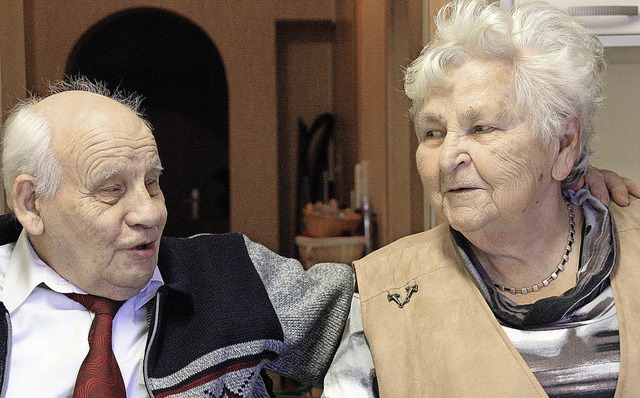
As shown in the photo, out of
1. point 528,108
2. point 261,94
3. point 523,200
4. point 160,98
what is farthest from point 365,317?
point 160,98

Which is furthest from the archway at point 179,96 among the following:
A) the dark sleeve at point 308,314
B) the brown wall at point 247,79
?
the dark sleeve at point 308,314

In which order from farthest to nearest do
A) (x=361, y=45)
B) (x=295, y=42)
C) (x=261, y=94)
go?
1. (x=295, y=42)
2. (x=261, y=94)
3. (x=361, y=45)

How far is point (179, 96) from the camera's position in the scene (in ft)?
24.1

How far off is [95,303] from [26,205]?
253mm

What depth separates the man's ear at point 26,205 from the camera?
1.68m

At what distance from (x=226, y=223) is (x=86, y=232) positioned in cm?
551

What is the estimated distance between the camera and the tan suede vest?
1459 millimetres

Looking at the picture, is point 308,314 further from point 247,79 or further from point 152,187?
point 247,79

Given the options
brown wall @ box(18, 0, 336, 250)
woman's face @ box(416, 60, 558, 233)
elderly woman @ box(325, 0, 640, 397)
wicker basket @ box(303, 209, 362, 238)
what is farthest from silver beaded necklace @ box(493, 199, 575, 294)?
brown wall @ box(18, 0, 336, 250)

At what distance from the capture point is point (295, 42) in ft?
22.8

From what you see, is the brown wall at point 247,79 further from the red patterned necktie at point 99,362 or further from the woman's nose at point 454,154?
the woman's nose at point 454,154

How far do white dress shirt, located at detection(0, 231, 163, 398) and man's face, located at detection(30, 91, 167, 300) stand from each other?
5cm

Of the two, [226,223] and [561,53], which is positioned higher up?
[561,53]

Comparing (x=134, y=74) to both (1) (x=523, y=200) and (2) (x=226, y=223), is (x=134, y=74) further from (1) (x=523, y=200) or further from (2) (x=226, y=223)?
(1) (x=523, y=200)
